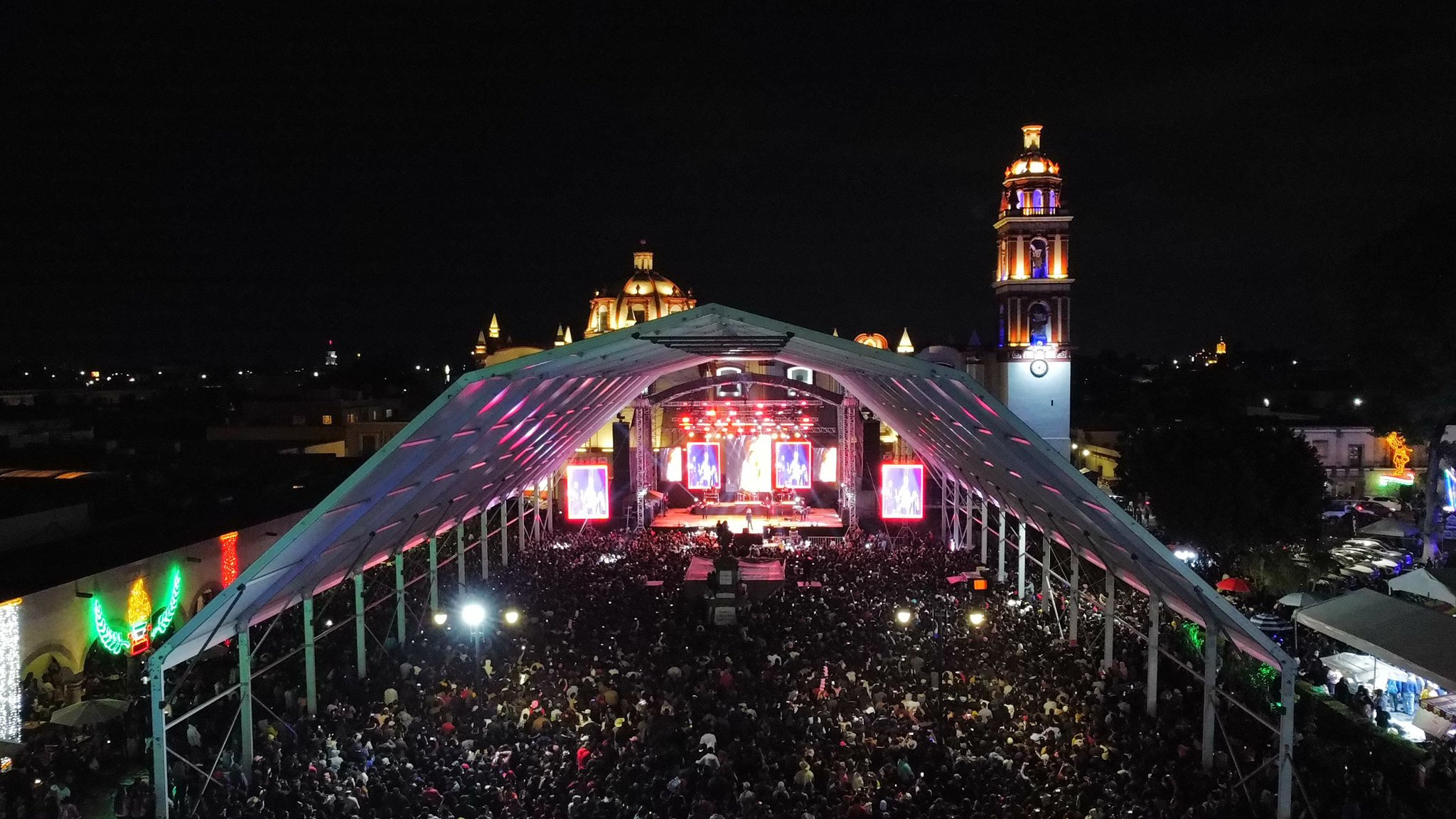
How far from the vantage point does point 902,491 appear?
25.3 meters

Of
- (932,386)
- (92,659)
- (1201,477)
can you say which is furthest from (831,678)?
(1201,477)

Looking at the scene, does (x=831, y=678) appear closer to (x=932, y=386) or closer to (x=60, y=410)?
(x=932, y=386)

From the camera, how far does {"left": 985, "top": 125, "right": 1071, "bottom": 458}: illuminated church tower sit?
36031mm

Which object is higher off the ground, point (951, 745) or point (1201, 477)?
point (1201, 477)

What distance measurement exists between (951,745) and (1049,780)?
107 cm

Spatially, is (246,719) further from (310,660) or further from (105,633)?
(105,633)

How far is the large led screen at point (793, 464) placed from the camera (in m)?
28.8

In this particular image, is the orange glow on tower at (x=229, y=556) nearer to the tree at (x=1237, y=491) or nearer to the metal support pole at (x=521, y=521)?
the metal support pole at (x=521, y=521)

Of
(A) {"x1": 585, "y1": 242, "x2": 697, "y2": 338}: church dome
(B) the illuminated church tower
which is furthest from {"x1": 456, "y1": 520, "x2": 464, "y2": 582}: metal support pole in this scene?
(A) {"x1": 585, "y1": 242, "x2": 697, "y2": 338}: church dome

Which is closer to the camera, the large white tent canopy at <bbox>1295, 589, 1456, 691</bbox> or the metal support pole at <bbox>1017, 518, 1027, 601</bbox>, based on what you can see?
the large white tent canopy at <bbox>1295, 589, 1456, 691</bbox>

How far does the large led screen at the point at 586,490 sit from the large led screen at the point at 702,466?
12.2ft

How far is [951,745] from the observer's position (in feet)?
32.7

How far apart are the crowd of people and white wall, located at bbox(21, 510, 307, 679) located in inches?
102

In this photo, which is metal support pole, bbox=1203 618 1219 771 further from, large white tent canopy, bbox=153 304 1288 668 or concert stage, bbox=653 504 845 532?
concert stage, bbox=653 504 845 532
